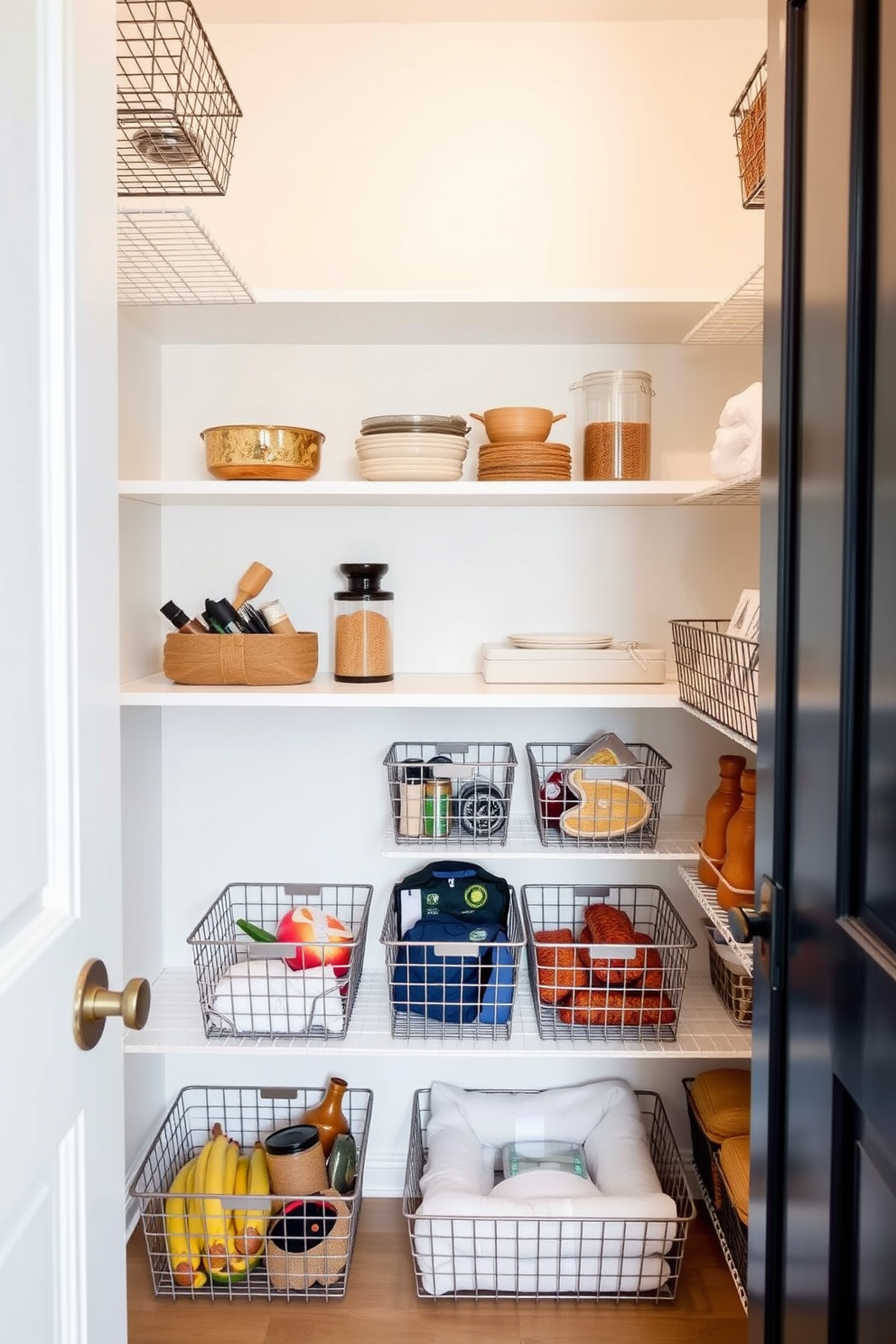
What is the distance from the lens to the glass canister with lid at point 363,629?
1.93 m

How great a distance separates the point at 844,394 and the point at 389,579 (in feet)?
4.57

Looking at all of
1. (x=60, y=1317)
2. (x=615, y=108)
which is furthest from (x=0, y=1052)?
(x=615, y=108)

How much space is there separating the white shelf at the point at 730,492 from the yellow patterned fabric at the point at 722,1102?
1.12 m

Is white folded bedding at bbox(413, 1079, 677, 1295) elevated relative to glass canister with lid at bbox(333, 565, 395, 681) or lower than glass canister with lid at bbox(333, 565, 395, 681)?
lower

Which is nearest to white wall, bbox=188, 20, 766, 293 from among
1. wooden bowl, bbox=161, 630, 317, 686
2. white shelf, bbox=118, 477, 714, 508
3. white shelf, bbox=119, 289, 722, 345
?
white shelf, bbox=119, 289, 722, 345

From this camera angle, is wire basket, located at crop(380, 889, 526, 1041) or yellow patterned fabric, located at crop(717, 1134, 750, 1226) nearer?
yellow patterned fabric, located at crop(717, 1134, 750, 1226)

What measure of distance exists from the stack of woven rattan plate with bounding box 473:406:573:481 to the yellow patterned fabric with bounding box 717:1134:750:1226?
124 cm

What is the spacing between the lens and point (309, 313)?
184 cm

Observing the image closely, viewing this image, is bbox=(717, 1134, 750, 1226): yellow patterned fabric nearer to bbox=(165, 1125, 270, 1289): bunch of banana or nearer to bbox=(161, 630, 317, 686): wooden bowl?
bbox=(165, 1125, 270, 1289): bunch of banana

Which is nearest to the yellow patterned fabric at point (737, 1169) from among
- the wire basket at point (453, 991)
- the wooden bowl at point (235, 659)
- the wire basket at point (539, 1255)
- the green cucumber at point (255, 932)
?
the wire basket at point (539, 1255)

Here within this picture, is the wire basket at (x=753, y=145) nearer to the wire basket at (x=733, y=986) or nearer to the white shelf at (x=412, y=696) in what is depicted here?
the white shelf at (x=412, y=696)

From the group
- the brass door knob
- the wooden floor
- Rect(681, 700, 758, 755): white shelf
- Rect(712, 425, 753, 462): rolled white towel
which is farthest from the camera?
the wooden floor

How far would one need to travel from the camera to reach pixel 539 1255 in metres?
1.80

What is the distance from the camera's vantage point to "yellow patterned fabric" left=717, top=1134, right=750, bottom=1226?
1.63 m
